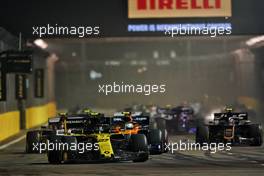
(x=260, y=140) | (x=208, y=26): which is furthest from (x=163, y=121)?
(x=260, y=140)

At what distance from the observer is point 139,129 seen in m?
22.3

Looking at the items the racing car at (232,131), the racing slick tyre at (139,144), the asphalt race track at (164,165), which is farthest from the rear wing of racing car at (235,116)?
the racing slick tyre at (139,144)

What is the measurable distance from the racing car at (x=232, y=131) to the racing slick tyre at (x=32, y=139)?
5358 millimetres

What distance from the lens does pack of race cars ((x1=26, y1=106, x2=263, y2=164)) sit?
2003 centimetres

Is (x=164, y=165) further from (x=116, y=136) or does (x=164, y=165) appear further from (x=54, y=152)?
(x=54, y=152)

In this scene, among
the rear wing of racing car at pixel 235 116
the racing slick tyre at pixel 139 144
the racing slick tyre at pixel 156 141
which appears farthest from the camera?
the rear wing of racing car at pixel 235 116

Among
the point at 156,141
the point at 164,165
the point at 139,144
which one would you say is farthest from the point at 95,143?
the point at 156,141

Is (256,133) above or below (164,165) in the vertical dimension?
above

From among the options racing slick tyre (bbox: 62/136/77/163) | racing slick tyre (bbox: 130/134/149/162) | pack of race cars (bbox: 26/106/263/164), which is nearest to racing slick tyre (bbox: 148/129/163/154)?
pack of race cars (bbox: 26/106/263/164)

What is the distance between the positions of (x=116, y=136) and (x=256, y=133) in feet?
21.3

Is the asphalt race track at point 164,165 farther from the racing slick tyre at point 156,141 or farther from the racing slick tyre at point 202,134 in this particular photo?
the racing slick tyre at point 202,134

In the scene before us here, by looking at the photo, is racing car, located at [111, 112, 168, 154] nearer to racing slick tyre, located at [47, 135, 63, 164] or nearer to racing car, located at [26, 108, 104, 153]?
racing car, located at [26, 108, 104, 153]

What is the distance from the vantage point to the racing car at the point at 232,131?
25297 millimetres

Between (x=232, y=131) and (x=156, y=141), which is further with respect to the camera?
(x=232, y=131)
